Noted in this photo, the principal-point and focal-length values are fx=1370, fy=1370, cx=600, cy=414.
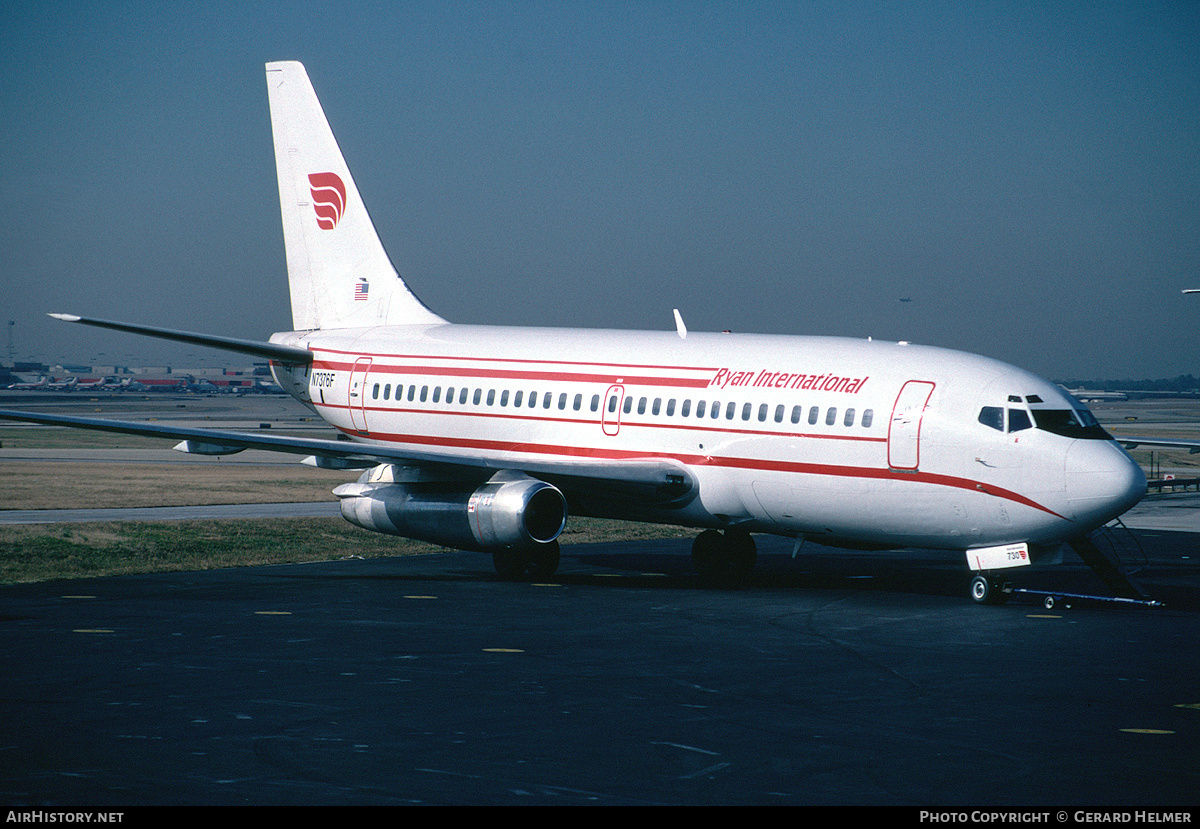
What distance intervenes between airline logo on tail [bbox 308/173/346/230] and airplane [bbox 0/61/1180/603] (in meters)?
3.46

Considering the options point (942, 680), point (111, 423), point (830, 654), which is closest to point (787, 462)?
point (830, 654)

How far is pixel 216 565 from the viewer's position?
29.9 meters

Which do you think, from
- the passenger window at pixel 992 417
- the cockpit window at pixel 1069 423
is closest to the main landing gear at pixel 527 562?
the passenger window at pixel 992 417

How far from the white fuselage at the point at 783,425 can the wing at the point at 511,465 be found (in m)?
0.37

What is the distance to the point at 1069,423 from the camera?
23.4 m

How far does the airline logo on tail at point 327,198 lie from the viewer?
35.5m

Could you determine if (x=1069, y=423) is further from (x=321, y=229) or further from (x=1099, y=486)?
(x=321, y=229)

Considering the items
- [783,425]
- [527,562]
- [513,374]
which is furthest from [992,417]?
[513,374]

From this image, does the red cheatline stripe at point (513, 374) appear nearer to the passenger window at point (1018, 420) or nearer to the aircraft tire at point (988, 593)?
the passenger window at point (1018, 420)

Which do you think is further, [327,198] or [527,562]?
[327,198]

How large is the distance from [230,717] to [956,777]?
297 inches

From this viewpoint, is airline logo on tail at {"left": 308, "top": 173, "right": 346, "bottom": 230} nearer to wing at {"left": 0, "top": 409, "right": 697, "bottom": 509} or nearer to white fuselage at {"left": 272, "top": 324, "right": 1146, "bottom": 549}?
white fuselage at {"left": 272, "top": 324, "right": 1146, "bottom": 549}

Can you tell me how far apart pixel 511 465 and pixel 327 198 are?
40.8ft

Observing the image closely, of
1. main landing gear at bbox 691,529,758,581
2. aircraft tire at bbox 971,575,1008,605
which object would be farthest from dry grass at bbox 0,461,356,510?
aircraft tire at bbox 971,575,1008,605
